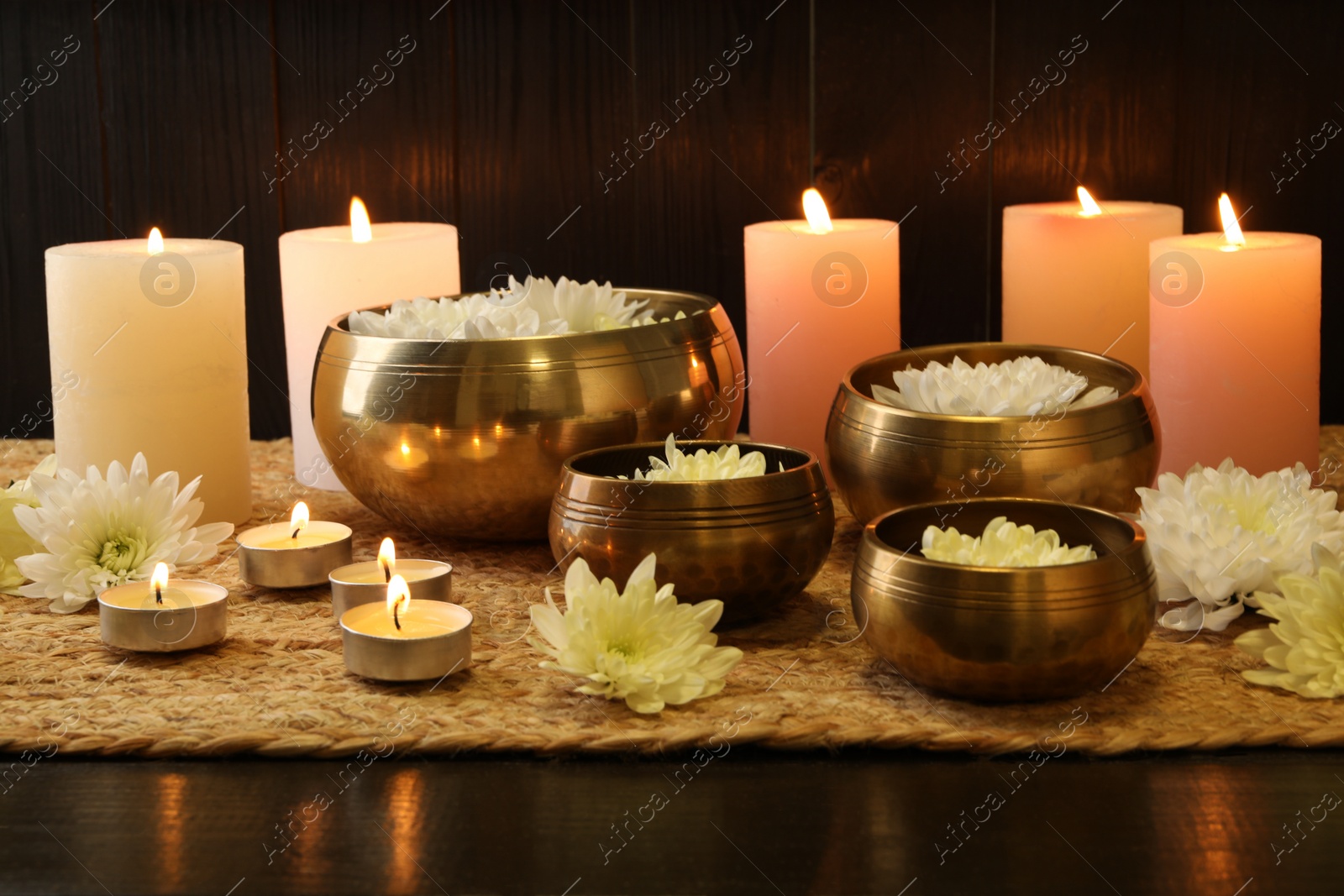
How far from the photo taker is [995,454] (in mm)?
697

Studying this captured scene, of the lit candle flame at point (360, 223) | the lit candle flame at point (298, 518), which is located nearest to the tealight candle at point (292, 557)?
the lit candle flame at point (298, 518)

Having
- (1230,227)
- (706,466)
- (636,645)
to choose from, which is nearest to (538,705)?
(636,645)

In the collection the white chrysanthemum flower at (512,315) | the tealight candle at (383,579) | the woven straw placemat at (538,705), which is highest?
the white chrysanthemum flower at (512,315)

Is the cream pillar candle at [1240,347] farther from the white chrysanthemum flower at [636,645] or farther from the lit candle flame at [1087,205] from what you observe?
the white chrysanthemum flower at [636,645]

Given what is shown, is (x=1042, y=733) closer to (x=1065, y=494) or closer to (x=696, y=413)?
(x=1065, y=494)

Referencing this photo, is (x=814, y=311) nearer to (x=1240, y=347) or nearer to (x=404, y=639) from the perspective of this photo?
(x=1240, y=347)

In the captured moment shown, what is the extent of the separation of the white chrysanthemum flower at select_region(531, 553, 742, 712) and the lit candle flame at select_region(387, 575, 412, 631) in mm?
74

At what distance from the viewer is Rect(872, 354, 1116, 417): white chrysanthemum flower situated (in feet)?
2.38

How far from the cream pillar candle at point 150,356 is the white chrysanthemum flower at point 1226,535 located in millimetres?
552

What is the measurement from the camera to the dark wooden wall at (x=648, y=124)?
1.09m

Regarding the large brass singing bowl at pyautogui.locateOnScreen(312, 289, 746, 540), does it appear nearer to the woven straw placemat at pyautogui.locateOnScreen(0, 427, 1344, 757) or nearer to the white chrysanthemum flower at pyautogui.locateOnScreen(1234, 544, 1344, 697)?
the woven straw placemat at pyautogui.locateOnScreen(0, 427, 1344, 757)

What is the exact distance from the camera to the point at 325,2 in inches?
43.4

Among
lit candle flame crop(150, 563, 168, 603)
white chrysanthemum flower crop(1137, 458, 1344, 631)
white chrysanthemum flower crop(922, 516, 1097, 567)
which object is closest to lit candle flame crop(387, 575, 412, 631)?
lit candle flame crop(150, 563, 168, 603)

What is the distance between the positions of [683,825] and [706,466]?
224 mm
